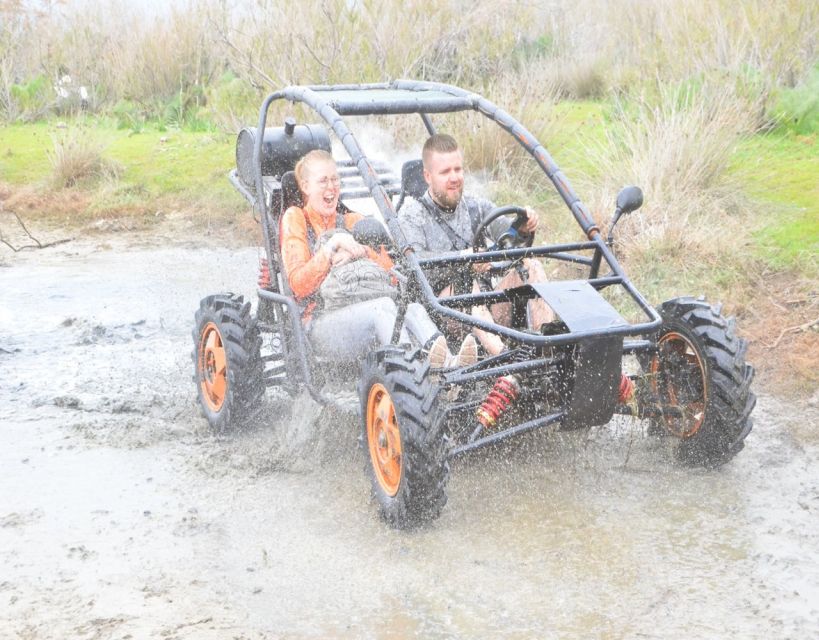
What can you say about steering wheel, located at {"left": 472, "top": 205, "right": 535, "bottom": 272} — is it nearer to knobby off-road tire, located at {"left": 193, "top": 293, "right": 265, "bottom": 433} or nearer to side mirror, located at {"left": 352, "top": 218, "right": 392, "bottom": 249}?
side mirror, located at {"left": 352, "top": 218, "right": 392, "bottom": 249}

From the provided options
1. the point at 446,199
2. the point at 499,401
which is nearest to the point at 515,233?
the point at 446,199

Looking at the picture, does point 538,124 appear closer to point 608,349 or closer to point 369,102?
point 369,102

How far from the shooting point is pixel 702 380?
491cm

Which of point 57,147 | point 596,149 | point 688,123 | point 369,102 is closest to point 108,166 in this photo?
point 57,147

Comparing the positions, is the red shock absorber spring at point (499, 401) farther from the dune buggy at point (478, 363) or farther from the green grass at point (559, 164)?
the green grass at point (559, 164)

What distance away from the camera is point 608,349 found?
4.35m

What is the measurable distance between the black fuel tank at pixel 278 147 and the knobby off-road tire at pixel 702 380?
7.15 ft

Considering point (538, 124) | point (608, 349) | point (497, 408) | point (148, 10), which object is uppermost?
point (148, 10)

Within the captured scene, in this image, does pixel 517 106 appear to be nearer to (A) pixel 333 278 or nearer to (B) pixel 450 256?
(A) pixel 333 278

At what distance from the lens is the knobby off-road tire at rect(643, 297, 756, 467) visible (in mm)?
4758

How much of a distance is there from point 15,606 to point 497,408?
6.64ft

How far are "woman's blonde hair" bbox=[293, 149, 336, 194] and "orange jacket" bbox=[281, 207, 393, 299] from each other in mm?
157

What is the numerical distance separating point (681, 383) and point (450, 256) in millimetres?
1233

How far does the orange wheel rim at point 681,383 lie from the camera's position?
16.3 ft
